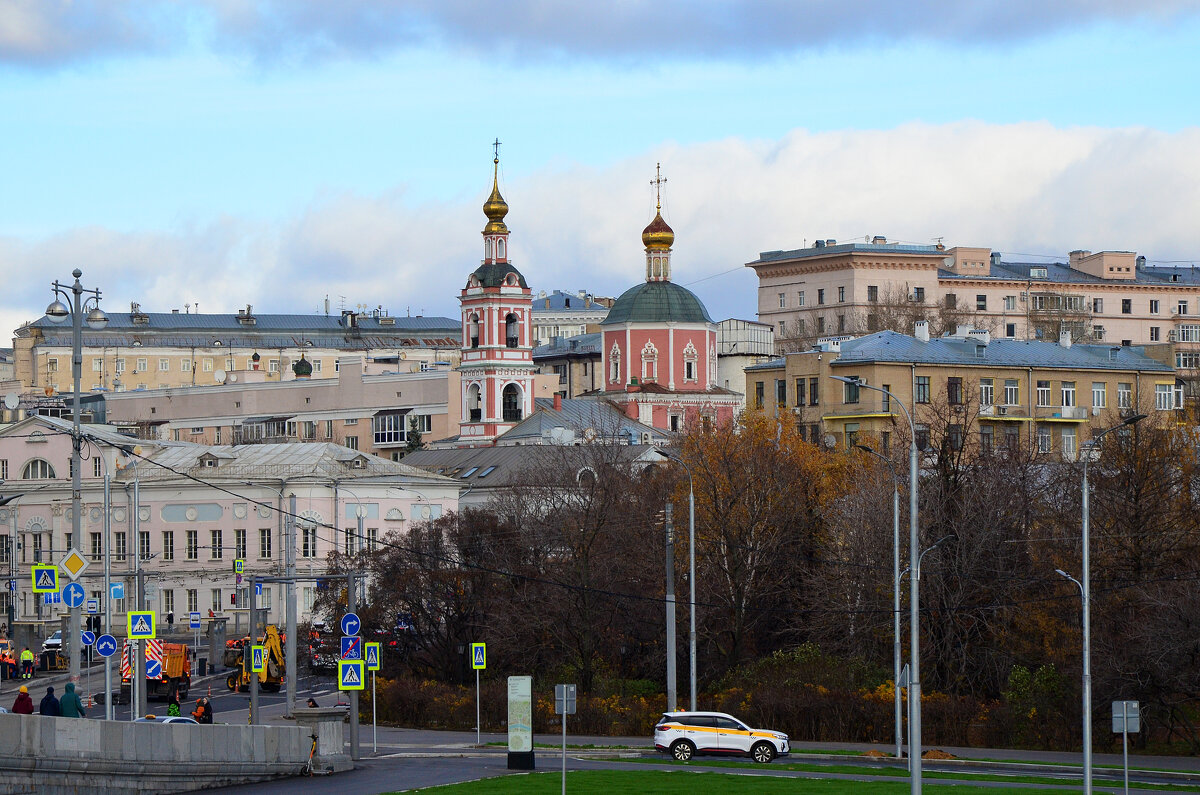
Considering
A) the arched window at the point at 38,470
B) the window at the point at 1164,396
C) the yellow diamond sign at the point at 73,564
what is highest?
the window at the point at 1164,396

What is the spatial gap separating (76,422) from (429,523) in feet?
120

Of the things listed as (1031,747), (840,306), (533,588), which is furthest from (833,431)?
(840,306)

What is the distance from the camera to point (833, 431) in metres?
103

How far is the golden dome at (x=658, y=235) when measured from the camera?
13725cm

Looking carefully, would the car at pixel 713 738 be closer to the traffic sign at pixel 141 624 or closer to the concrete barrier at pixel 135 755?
the concrete barrier at pixel 135 755

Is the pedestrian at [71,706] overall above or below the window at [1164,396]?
below

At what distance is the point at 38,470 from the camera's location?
102750 millimetres

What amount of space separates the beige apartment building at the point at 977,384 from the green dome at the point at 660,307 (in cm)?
2234

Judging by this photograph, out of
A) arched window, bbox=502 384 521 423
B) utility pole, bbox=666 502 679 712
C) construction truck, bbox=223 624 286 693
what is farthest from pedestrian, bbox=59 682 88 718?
arched window, bbox=502 384 521 423

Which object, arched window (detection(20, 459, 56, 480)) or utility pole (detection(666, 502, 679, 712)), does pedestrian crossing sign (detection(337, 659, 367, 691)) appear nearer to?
utility pole (detection(666, 502, 679, 712))

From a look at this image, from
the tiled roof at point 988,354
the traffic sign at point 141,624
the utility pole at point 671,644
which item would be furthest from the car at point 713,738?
the tiled roof at point 988,354

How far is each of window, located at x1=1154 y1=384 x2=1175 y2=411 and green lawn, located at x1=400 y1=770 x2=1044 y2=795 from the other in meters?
71.0

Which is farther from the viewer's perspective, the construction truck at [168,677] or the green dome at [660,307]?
the green dome at [660,307]

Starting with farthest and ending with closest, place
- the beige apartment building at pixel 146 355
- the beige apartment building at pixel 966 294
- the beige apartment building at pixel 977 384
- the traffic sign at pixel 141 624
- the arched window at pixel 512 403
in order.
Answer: the beige apartment building at pixel 146 355, the beige apartment building at pixel 966 294, the arched window at pixel 512 403, the beige apartment building at pixel 977 384, the traffic sign at pixel 141 624
